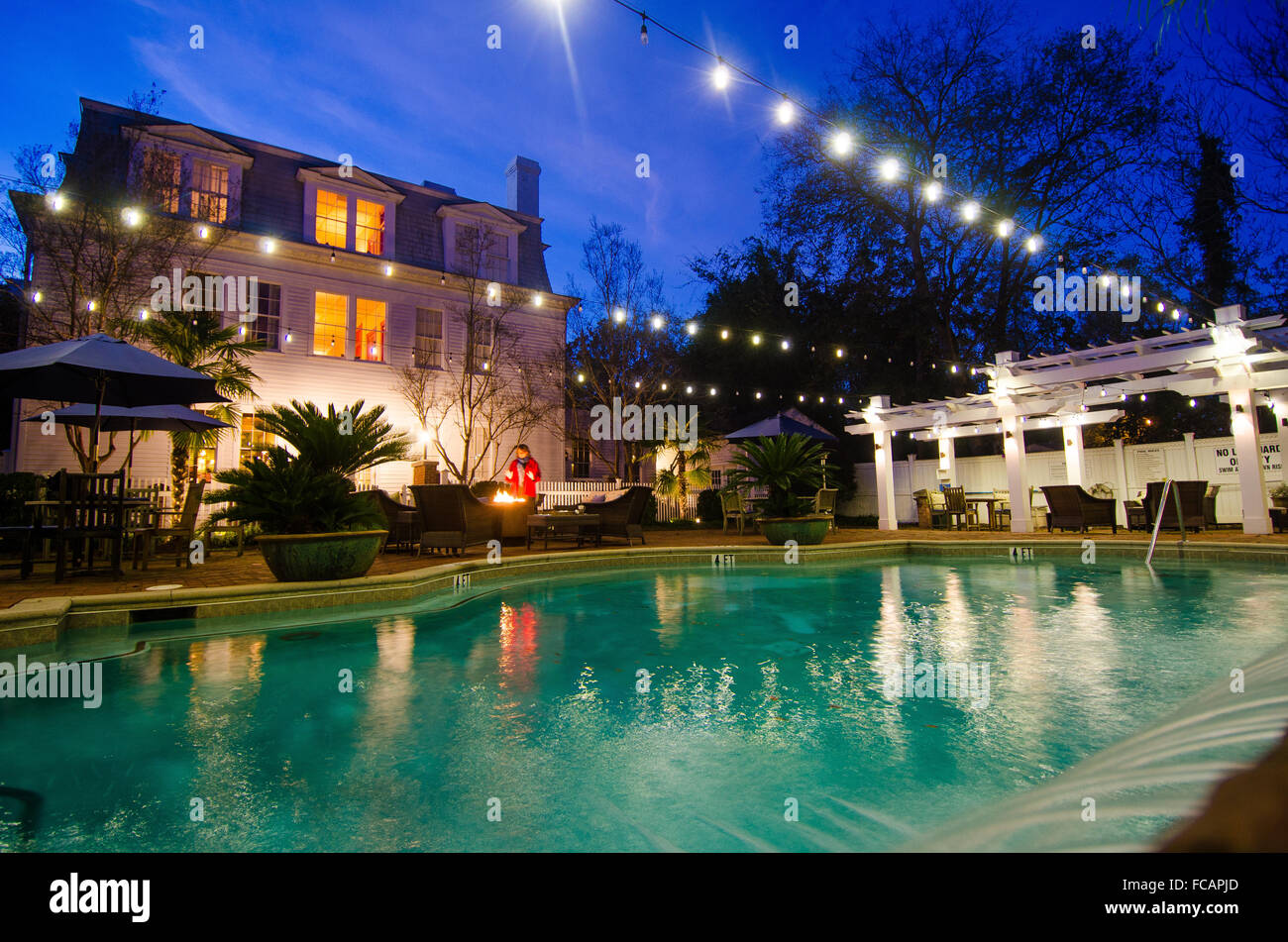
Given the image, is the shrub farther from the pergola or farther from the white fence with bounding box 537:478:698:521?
the pergola

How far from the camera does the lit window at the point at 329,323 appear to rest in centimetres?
1448

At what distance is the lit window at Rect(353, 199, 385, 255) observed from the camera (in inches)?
603

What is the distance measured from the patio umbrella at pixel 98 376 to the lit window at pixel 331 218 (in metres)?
9.13

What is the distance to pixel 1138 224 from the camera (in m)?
17.9

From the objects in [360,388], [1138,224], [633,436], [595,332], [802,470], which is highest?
[1138,224]

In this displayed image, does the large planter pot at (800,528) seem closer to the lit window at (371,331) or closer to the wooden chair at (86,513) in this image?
the wooden chair at (86,513)

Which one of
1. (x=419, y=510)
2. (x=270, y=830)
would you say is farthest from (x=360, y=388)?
(x=270, y=830)

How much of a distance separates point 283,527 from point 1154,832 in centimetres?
667

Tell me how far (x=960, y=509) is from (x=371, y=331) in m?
15.4

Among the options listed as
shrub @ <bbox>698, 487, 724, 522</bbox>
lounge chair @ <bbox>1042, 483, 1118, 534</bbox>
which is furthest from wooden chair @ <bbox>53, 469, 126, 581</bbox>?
lounge chair @ <bbox>1042, 483, 1118, 534</bbox>

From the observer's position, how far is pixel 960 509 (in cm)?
1462

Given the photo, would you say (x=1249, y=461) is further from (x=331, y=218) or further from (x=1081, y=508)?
(x=331, y=218)
